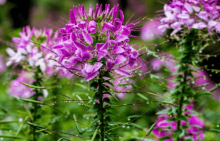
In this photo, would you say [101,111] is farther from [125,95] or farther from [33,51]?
[125,95]

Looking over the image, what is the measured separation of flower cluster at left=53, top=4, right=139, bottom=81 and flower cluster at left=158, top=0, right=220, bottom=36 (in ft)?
1.66

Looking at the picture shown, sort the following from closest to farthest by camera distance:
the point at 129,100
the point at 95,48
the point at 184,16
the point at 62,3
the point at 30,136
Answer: the point at 95,48 < the point at 184,16 < the point at 30,136 < the point at 129,100 < the point at 62,3

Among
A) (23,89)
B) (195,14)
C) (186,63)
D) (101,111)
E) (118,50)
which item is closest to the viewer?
(118,50)

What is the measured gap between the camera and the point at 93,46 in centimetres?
116

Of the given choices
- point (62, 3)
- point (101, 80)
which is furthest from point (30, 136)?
point (62, 3)

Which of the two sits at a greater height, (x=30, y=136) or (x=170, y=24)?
(x=170, y=24)

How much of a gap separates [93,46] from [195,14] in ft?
2.31

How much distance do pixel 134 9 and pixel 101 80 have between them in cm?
629

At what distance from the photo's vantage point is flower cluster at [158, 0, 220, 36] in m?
1.44

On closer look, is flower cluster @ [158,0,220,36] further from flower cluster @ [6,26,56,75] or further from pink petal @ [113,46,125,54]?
flower cluster @ [6,26,56,75]

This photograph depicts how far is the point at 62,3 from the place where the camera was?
32.9 feet

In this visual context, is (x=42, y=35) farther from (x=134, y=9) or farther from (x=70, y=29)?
(x=134, y=9)

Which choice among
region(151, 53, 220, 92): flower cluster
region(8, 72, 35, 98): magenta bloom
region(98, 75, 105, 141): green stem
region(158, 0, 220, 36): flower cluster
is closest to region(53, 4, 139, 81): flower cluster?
region(98, 75, 105, 141): green stem

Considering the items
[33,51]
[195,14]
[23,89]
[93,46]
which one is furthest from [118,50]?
[23,89]
